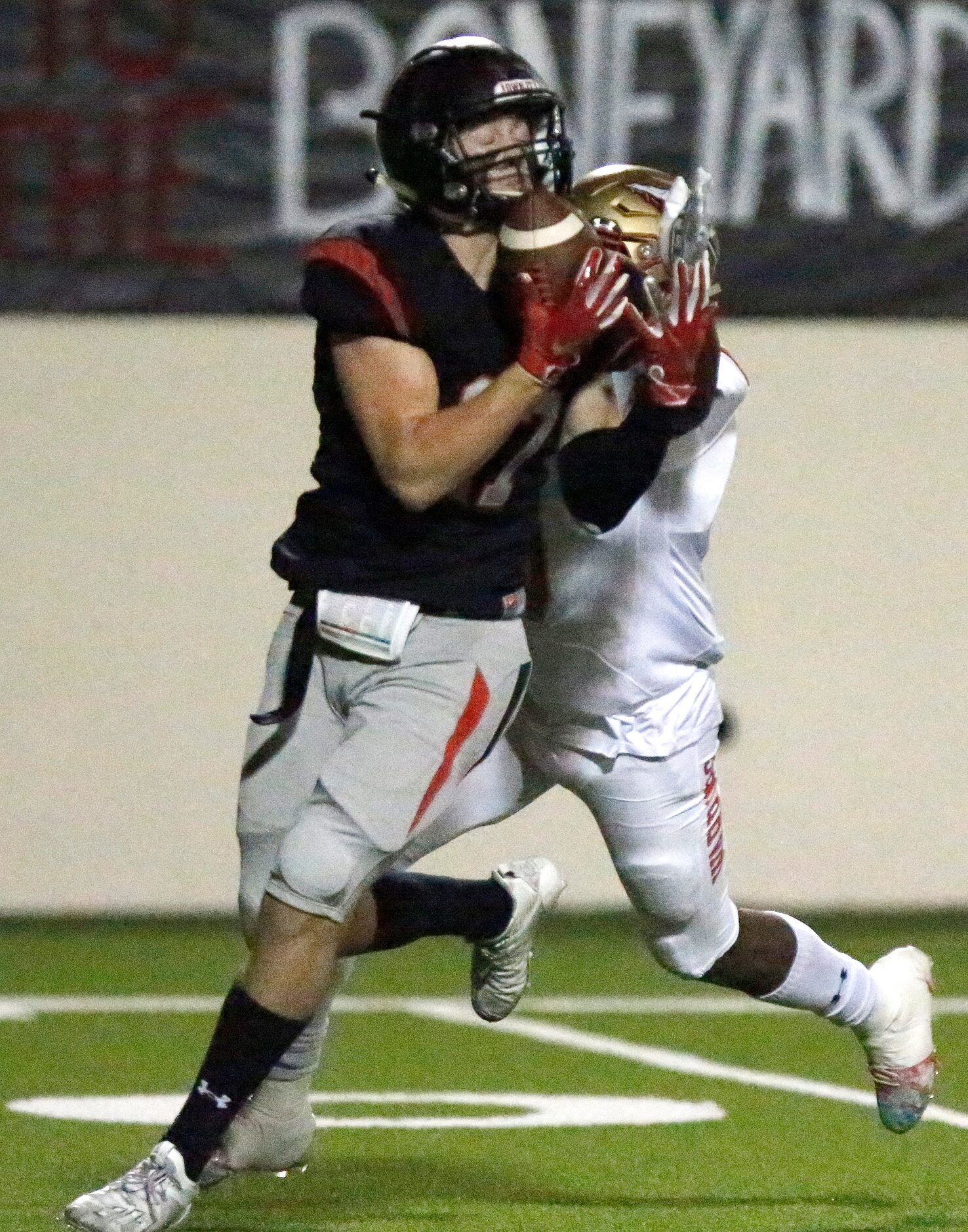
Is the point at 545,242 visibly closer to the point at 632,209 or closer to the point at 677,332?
the point at 677,332

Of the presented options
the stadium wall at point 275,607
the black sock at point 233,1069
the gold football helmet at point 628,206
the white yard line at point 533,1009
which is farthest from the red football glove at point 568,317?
the stadium wall at point 275,607

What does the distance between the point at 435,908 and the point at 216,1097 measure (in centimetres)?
80

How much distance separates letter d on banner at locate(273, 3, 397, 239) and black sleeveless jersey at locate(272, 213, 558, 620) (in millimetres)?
4053

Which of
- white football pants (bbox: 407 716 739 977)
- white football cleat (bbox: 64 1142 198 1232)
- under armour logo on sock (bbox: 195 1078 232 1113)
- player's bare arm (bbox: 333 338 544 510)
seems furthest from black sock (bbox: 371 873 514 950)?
player's bare arm (bbox: 333 338 544 510)

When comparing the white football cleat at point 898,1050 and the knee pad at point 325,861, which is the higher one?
the knee pad at point 325,861

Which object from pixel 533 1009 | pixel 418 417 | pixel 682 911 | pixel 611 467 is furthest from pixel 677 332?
pixel 533 1009

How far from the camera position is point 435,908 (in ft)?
14.7

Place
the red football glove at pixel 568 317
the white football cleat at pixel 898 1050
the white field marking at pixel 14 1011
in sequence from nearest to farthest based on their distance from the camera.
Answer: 1. the red football glove at pixel 568 317
2. the white football cleat at pixel 898 1050
3. the white field marking at pixel 14 1011

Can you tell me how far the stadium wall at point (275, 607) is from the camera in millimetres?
8047

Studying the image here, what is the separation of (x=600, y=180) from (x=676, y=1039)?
8.23 feet

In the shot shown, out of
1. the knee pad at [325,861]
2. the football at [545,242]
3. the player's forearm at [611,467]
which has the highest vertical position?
the football at [545,242]

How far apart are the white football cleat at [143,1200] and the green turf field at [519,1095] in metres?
0.31

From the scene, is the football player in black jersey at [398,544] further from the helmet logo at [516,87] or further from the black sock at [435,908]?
the black sock at [435,908]

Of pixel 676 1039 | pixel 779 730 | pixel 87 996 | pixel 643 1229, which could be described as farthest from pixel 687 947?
pixel 779 730
